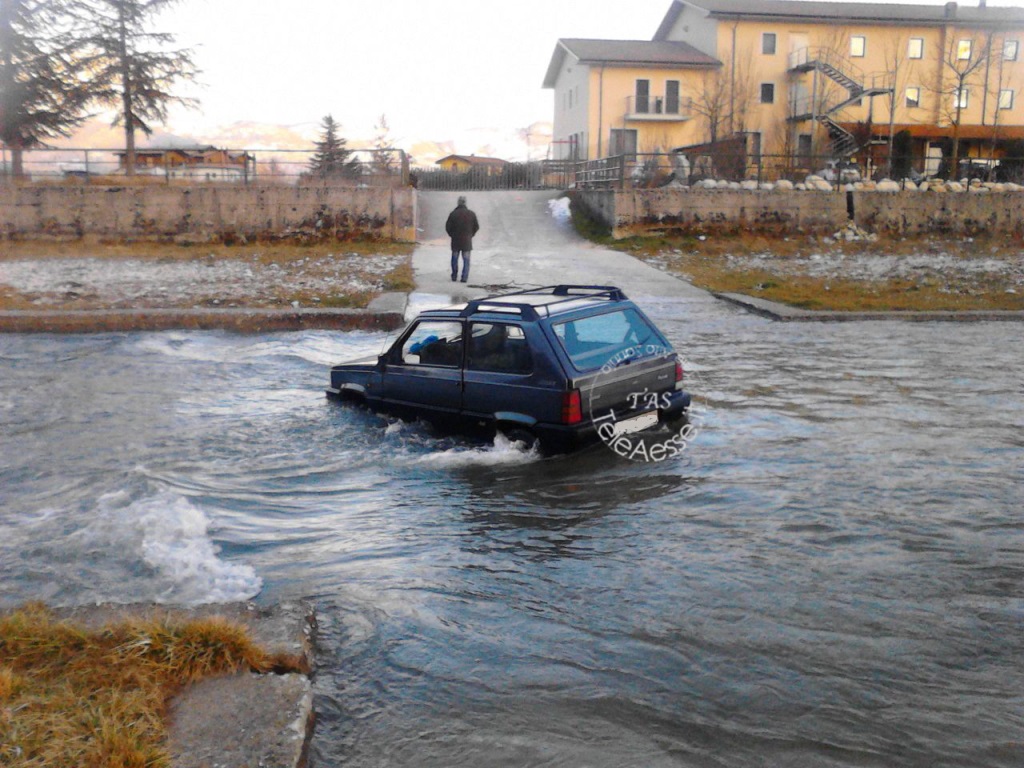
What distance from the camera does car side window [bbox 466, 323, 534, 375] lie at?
A: 839cm

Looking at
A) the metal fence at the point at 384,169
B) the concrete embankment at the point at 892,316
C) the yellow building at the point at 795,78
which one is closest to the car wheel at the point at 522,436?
the concrete embankment at the point at 892,316

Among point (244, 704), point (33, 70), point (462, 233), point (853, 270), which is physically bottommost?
point (244, 704)

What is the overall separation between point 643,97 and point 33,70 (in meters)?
29.3

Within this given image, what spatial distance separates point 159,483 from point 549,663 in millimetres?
4414

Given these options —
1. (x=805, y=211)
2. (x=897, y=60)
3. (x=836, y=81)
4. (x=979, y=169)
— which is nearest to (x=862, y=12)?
(x=897, y=60)

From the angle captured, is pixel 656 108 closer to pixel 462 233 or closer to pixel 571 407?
pixel 462 233

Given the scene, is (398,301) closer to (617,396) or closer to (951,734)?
(617,396)

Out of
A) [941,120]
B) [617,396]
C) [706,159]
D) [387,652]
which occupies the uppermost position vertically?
[941,120]

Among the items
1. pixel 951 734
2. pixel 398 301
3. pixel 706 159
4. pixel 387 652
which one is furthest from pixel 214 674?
pixel 706 159

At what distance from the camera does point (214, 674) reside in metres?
4.27

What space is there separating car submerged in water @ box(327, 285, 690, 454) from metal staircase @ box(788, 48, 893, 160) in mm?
43228

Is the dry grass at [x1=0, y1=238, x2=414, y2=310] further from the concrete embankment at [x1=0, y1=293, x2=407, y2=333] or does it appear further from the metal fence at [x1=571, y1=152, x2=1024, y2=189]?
the metal fence at [x1=571, y1=152, x2=1024, y2=189]

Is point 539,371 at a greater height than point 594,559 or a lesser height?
→ greater

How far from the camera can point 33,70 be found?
37031 mm
